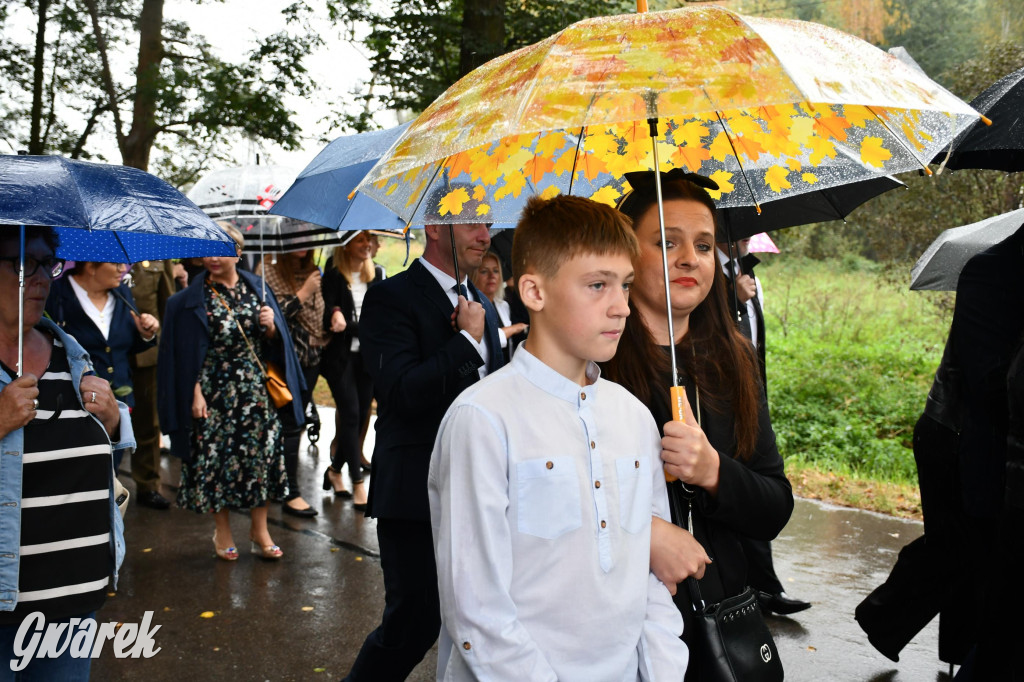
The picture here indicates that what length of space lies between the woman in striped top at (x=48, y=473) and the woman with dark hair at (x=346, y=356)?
4.67 metres

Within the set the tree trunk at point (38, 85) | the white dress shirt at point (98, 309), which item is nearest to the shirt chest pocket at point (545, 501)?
the white dress shirt at point (98, 309)

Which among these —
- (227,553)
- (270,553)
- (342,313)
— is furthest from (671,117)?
(342,313)

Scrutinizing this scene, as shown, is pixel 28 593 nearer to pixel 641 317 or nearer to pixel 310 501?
pixel 641 317

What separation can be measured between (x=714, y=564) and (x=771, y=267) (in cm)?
2490

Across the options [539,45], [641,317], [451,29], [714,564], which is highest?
[451,29]

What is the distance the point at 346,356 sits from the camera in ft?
26.5

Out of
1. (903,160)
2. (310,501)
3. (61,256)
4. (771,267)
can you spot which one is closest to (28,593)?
(61,256)

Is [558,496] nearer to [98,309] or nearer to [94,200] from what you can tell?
[94,200]

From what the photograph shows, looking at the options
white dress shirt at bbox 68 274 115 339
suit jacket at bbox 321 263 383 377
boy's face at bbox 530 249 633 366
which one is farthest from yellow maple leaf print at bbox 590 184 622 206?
suit jacket at bbox 321 263 383 377

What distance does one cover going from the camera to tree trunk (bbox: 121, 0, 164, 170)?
48.0 feet

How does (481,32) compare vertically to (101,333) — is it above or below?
above

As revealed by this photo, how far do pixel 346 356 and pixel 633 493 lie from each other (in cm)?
599

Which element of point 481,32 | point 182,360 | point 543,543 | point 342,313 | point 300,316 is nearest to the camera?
point 543,543

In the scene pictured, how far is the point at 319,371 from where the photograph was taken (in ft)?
27.2
